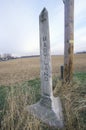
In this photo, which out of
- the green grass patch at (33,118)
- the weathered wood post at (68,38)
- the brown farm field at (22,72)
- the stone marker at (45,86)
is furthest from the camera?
the brown farm field at (22,72)

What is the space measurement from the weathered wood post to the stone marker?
5.45 feet

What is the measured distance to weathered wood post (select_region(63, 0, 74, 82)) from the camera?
6426mm

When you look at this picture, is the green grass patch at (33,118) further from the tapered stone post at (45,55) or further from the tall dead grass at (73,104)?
the tapered stone post at (45,55)

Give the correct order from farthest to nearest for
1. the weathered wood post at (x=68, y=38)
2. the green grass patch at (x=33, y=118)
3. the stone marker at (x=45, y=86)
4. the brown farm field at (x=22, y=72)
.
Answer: the brown farm field at (x=22, y=72), the weathered wood post at (x=68, y=38), the stone marker at (x=45, y=86), the green grass patch at (x=33, y=118)

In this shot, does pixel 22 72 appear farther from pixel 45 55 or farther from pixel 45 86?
pixel 45 55

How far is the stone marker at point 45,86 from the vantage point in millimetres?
4715

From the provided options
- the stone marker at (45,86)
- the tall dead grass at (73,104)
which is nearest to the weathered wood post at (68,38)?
the tall dead grass at (73,104)

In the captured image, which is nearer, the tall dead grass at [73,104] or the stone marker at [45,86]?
the tall dead grass at [73,104]

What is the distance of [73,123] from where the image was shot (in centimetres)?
432

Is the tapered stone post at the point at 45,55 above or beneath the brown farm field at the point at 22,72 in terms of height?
above

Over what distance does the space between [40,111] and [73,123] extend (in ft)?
2.86

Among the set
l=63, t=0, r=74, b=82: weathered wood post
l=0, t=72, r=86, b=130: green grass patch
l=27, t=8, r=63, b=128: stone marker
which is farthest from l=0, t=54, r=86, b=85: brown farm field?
l=27, t=8, r=63, b=128: stone marker

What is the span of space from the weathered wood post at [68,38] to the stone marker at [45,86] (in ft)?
5.45

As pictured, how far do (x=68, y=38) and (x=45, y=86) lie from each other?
2.08m
